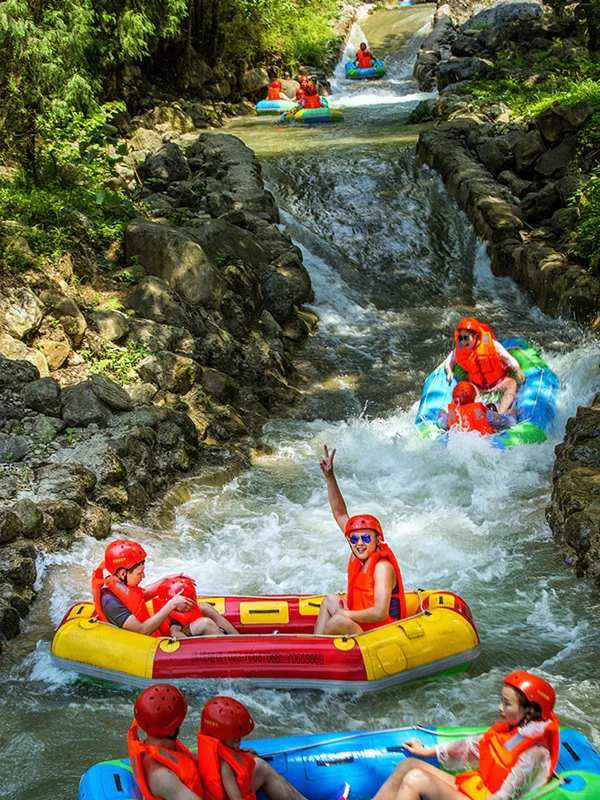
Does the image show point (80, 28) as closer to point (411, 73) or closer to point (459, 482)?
point (459, 482)

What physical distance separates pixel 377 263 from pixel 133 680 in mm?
8391

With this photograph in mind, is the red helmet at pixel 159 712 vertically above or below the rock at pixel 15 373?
below

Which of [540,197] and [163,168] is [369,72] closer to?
[540,197]

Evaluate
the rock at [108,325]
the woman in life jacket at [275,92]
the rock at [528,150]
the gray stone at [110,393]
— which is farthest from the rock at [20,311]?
the woman in life jacket at [275,92]

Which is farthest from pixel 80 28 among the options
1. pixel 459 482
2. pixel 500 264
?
pixel 459 482

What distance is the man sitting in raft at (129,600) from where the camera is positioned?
4.74 m

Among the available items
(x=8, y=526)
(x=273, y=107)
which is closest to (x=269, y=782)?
(x=8, y=526)

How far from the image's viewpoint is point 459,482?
714 cm

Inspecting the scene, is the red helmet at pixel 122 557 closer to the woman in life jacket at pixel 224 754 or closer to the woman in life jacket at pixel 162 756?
the woman in life jacket at pixel 162 756

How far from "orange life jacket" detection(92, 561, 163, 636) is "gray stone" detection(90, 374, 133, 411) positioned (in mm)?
2602

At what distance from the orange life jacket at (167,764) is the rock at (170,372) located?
4.90 m

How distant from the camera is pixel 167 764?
3.29 m

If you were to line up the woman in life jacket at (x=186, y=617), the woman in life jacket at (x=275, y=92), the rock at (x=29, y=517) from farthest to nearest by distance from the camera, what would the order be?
the woman in life jacket at (x=275, y=92) → the rock at (x=29, y=517) → the woman in life jacket at (x=186, y=617)

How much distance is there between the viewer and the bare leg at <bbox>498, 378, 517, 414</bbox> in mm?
8002
